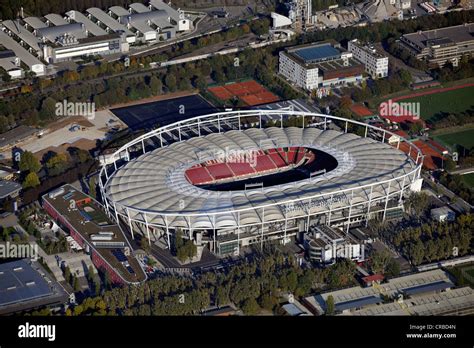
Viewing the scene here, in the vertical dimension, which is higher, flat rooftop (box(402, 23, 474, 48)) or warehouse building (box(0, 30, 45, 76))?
warehouse building (box(0, 30, 45, 76))

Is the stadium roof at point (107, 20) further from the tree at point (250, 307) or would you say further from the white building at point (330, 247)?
the tree at point (250, 307)

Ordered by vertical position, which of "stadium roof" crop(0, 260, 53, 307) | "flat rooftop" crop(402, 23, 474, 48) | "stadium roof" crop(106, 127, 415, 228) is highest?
"stadium roof" crop(106, 127, 415, 228)

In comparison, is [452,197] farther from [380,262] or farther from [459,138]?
[380,262]

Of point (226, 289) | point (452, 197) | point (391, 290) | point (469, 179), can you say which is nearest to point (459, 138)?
point (469, 179)

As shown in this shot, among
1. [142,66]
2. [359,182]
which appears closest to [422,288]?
[359,182]

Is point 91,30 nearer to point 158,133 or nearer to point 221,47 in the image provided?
point 221,47

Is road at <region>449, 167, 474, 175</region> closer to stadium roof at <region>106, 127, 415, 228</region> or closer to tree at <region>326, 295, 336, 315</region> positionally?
stadium roof at <region>106, 127, 415, 228</region>

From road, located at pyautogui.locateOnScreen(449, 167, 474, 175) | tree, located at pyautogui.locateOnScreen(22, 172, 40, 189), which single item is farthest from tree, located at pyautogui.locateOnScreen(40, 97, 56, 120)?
road, located at pyautogui.locateOnScreen(449, 167, 474, 175)
